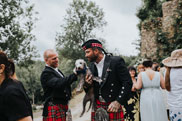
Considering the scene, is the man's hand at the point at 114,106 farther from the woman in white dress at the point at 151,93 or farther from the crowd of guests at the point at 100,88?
the woman in white dress at the point at 151,93

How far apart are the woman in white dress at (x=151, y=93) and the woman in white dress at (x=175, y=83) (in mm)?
733

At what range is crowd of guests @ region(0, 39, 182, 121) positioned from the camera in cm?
184

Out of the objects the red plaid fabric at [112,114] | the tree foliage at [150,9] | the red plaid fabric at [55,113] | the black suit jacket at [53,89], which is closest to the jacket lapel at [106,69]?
the red plaid fabric at [112,114]

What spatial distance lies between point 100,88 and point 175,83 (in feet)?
5.56

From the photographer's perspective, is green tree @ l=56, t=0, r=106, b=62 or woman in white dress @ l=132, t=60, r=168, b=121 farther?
green tree @ l=56, t=0, r=106, b=62

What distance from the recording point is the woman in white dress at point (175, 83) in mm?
3979

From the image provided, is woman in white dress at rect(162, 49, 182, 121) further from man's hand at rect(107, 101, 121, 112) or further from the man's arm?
man's hand at rect(107, 101, 121, 112)

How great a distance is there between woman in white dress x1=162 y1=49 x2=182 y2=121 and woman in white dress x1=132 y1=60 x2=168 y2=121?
0.73m

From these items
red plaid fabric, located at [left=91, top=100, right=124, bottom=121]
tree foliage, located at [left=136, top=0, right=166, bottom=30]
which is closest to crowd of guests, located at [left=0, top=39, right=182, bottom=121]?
red plaid fabric, located at [left=91, top=100, right=124, bottom=121]

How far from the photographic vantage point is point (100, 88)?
10.4ft

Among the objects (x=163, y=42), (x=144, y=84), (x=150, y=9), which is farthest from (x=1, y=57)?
(x=150, y=9)

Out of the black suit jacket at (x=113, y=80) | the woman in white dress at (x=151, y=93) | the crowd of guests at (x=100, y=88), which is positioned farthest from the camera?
the woman in white dress at (x=151, y=93)

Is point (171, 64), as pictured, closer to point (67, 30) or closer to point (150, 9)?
point (150, 9)

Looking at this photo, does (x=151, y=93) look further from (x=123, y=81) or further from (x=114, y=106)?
(x=114, y=106)
